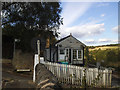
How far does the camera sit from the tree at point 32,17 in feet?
38.3

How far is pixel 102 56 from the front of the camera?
21.7 ft

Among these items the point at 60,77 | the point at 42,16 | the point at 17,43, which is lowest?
the point at 60,77

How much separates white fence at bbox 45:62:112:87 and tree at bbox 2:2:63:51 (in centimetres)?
762

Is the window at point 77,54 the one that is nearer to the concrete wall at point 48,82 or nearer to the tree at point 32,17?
the tree at point 32,17

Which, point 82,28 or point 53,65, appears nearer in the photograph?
point 82,28

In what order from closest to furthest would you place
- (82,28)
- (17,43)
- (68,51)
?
(82,28) → (68,51) → (17,43)

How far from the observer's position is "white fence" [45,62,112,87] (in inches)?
211

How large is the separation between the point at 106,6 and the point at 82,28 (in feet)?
4.08

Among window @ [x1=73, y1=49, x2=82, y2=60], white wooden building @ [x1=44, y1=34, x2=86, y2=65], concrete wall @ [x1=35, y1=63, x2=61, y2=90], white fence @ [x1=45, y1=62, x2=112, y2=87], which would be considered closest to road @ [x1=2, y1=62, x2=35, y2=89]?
white fence @ [x1=45, y1=62, x2=112, y2=87]

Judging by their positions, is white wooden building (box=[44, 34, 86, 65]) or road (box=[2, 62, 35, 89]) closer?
road (box=[2, 62, 35, 89])

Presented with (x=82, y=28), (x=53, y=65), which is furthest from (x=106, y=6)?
(x=53, y=65)

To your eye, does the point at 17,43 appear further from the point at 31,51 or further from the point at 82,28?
the point at 82,28

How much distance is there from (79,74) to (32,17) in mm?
9418

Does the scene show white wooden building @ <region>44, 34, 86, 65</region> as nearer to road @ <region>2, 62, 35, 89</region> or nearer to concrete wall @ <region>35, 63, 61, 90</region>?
road @ <region>2, 62, 35, 89</region>
